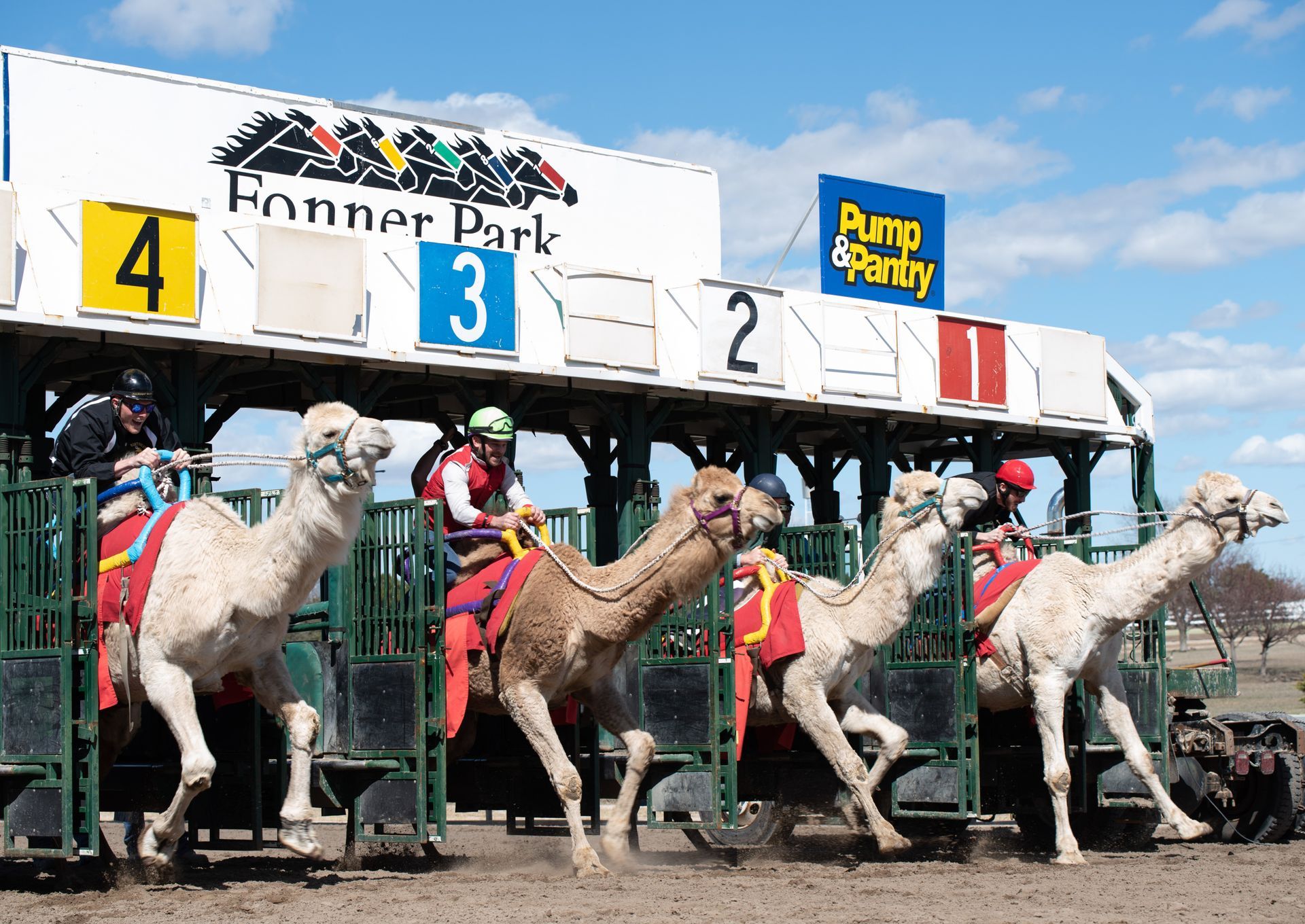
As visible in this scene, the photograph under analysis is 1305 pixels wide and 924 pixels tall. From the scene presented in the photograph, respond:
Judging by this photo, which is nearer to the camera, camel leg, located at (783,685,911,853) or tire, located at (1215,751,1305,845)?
camel leg, located at (783,685,911,853)

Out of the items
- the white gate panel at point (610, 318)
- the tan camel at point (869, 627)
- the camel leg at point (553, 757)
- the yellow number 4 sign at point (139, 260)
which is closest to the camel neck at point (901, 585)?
the tan camel at point (869, 627)

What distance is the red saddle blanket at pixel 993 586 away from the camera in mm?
14180

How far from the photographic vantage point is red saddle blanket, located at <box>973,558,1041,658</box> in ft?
46.5

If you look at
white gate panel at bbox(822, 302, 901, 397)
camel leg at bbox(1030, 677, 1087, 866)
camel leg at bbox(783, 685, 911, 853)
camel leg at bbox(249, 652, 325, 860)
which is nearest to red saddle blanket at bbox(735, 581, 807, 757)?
camel leg at bbox(783, 685, 911, 853)

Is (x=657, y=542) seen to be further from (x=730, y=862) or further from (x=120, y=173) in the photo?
(x=120, y=173)

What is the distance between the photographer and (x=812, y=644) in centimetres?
1325

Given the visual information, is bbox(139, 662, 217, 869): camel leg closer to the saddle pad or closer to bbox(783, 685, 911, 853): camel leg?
the saddle pad

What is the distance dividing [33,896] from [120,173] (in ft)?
23.5

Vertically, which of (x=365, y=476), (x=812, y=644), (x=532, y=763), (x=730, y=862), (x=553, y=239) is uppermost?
(x=553, y=239)

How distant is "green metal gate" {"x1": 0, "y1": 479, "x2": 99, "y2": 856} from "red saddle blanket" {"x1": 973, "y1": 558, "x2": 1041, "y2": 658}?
702 centimetres

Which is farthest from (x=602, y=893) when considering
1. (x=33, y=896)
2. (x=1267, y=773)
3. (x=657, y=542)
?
(x=1267, y=773)

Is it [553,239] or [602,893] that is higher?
[553,239]

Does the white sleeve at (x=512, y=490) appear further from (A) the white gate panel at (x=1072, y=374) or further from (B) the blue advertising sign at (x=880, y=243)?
(A) the white gate panel at (x=1072, y=374)

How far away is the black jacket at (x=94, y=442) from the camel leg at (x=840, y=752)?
16.7 feet
